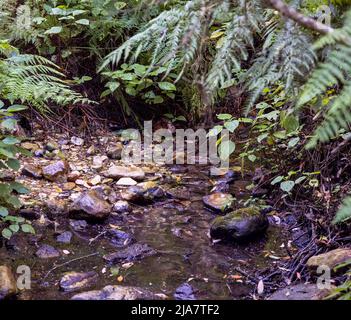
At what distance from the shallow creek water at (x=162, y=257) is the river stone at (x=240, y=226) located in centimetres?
5

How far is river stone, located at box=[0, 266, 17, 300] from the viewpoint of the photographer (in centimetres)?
161

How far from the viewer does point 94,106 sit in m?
3.42

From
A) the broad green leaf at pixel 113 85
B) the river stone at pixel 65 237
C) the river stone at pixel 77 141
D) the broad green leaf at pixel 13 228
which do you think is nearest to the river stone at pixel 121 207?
the river stone at pixel 65 237

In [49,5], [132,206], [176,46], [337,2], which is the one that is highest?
[49,5]

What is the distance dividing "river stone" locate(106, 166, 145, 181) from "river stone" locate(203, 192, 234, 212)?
0.52m

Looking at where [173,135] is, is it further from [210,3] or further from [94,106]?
[210,3]

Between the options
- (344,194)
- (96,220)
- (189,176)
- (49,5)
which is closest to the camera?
(344,194)

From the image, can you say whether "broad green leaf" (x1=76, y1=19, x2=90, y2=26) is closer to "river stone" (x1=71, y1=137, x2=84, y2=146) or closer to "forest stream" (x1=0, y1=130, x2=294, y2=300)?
"river stone" (x1=71, y1=137, x2=84, y2=146)

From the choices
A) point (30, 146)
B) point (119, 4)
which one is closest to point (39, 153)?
point (30, 146)

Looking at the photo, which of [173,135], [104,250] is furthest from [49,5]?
[104,250]

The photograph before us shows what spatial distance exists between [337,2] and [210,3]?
1.57ft

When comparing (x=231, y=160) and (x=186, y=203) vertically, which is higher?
(x=231, y=160)

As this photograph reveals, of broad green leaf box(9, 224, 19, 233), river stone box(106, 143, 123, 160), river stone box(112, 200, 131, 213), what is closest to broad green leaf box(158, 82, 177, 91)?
river stone box(106, 143, 123, 160)

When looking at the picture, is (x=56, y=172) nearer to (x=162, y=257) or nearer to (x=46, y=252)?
(x=46, y=252)
